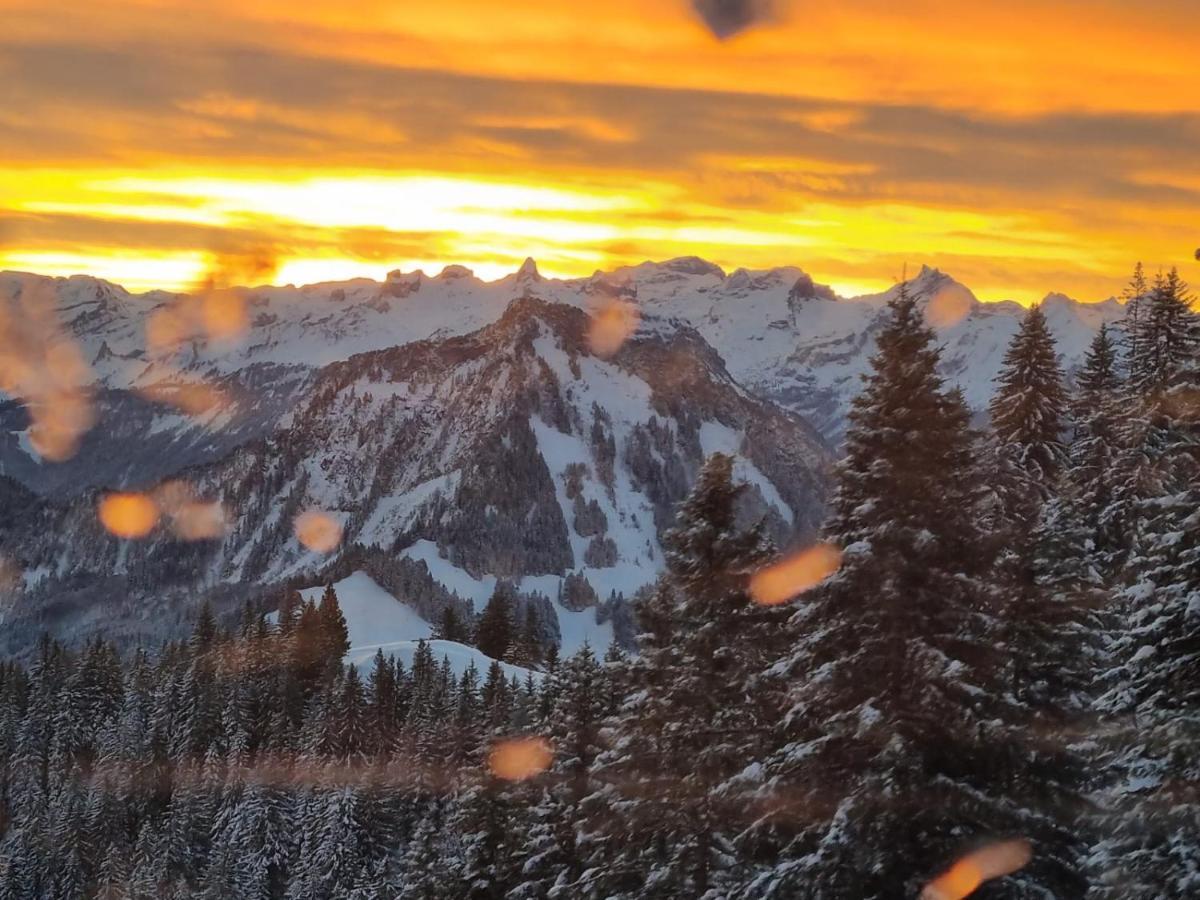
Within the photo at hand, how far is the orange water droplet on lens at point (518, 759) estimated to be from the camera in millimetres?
37844

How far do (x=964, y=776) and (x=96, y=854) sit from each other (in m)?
97.4

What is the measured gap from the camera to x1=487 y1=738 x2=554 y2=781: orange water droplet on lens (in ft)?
124

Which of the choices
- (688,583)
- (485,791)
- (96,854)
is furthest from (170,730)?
(688,583)

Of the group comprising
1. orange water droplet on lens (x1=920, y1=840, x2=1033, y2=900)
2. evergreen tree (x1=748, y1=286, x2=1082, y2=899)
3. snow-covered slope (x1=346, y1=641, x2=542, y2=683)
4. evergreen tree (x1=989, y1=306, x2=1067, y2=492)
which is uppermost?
evergreen tree (x1=989, y1=306, x2=1067, y2=492)

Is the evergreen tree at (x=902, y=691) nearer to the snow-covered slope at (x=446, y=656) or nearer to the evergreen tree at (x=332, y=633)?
the evergreen tree at (x=332, y=633)

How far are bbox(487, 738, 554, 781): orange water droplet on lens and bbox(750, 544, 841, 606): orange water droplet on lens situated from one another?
1505cm

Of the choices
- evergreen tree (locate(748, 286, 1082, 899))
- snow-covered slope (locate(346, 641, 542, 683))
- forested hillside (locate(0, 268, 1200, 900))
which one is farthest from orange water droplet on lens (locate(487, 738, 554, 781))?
Answer: snow-covered slope (locate(346, 641, 542, 683))

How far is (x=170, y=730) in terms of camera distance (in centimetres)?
10819

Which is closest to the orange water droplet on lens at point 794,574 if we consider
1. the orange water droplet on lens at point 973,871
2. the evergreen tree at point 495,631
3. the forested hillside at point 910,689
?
the forested hillside at point 910,689

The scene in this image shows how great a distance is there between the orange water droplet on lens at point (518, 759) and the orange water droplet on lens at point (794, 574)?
49.4 feet

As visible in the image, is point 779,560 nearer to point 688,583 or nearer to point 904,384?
point 688,583

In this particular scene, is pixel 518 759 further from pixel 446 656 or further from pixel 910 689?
pixel 446 656

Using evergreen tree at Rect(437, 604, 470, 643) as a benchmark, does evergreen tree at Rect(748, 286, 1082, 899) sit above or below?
above

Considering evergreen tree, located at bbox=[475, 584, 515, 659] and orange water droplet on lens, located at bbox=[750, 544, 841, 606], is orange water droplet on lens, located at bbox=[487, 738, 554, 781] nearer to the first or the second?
orange water droplet on lens, located at bbox=[750, 544, 841, 606]
